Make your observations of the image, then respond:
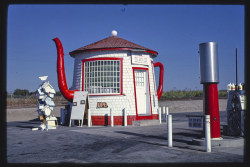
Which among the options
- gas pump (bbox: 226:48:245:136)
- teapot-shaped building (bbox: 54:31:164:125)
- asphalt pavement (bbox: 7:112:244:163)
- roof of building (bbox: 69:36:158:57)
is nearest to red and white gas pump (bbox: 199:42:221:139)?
asphalt pavement (bbox: 7:112:244:163)

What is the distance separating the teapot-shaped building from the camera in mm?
15719

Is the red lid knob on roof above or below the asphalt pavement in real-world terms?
above

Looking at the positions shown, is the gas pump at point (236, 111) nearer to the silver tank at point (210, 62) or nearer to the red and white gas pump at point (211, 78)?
the red and white gas pump at point (211, 78)

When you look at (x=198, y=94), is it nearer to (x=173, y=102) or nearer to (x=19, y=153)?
(x=173, y=102)

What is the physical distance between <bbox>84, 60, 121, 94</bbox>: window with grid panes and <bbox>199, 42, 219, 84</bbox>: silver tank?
7.39 m

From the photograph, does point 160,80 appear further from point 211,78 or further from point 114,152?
point 114,152

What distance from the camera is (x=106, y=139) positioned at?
33.4 ft

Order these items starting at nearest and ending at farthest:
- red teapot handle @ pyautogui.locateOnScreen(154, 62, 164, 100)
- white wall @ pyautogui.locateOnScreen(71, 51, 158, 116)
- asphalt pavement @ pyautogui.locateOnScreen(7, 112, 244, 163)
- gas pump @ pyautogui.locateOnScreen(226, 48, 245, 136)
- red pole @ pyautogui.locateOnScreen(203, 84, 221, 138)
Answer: asphalt pavement @ pyautogui.locateOnScreen(7, 112, 244, 163) → red pole @ pyautogui.locateOnScreen(203, 84, 221, 138) → gas pump @ pyautogui.locateOnScreen(226, 48, 245, 136) → white wall @ pyautogui.locateOnScreen(71, 51, 158, 116) → red teapot handle @ pyautogui.locateOnScreen(154, 62, 164, 100)

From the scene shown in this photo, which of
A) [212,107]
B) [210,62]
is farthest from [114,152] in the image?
[210,62]

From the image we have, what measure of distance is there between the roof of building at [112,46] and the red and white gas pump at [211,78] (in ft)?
24.0

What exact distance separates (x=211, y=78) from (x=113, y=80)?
766cm

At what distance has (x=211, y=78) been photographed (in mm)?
8984

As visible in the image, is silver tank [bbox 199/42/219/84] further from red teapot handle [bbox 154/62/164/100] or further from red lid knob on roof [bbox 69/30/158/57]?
red teapot handle [bbox 154/62/164/100]

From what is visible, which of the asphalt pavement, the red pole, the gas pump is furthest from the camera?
the gas pump
